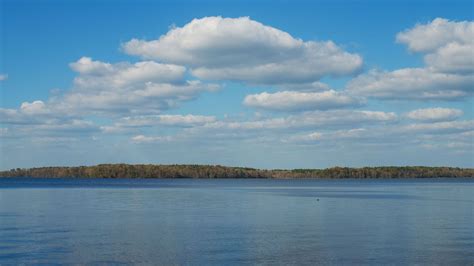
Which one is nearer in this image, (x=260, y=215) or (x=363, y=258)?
(x=363, y=258)

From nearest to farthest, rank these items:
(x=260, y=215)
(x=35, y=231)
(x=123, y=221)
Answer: (x=35, y=231), (x=123, y=221), (x=260, y=215)

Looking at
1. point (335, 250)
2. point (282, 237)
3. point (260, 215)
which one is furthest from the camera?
point (260, 215)

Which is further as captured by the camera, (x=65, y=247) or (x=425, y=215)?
(x=425, y=215)

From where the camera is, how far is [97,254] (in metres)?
25.3

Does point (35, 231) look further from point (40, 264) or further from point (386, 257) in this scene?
point (386, 257)

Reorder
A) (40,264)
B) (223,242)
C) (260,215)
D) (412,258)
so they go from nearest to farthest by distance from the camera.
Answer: (40,264), (412,258), (223,242), (260,215)

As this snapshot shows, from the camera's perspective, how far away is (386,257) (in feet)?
81.0

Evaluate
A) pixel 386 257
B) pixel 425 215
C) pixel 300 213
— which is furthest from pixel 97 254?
pixel 425 215

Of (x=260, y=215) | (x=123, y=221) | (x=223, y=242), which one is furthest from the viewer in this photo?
(x=260, y=215)

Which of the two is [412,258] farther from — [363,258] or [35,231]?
[35,231]

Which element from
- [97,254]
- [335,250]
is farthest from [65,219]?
[335,250]

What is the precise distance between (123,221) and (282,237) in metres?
12.5

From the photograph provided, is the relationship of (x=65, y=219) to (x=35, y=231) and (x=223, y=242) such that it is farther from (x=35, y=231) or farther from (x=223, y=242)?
(x=223, y=242)

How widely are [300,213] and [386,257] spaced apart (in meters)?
21.8
